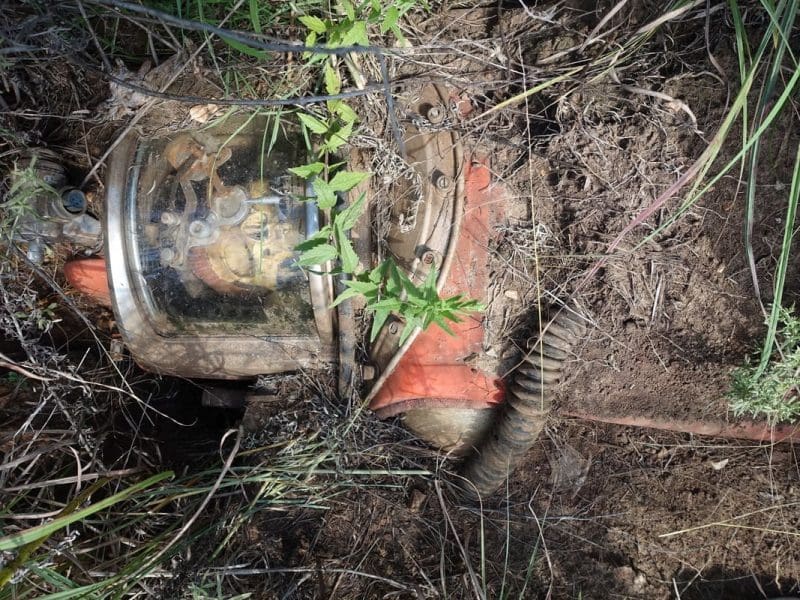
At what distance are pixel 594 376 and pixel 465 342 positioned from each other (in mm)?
410

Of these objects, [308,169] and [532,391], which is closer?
[308,169]

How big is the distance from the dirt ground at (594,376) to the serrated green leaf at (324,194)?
0.38 meters

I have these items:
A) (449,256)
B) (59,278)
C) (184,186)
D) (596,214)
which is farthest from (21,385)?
(596,214)

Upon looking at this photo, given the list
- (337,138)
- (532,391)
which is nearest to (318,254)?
(337,138)

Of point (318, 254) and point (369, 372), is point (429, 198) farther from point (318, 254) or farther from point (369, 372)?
point (369, 372)

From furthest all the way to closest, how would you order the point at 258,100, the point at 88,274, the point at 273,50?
1. the point at 88,274
2. the point at 258,100
3. the point at 273,50

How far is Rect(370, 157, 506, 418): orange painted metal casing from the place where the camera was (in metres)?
1.66

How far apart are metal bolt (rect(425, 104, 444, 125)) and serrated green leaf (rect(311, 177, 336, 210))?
434mm

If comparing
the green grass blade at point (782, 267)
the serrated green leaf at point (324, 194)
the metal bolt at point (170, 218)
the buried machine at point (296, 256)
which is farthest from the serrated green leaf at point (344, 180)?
the green grass blade at point (782, 267)

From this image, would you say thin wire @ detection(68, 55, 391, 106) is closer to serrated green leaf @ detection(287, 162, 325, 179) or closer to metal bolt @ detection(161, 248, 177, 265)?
serrated green leaf @ detection(287, 162, 325, 179)

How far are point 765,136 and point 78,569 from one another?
237 centimetres

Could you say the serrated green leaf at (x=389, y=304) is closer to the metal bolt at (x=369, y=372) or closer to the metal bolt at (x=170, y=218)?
the metal bolt at (x=369, y=372)

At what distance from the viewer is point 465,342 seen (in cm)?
168

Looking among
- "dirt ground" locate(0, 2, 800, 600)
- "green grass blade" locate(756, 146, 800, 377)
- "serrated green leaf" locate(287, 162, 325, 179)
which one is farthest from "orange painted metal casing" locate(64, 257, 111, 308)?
"green grass blade" locate(756, 146, 800, 377)
